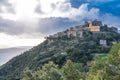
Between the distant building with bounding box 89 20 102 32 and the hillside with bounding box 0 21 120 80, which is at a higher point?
the distant building with bounding box 89 20 102 32

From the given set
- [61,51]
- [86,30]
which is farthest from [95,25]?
[61,51]

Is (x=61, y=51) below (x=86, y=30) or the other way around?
below

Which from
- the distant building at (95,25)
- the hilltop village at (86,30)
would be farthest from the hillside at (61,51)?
the distant building at (95,25)

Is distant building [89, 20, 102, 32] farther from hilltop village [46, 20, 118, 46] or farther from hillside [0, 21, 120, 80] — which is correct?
hillside [0, 21, 120, 80]

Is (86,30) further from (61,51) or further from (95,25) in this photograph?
(61,51)

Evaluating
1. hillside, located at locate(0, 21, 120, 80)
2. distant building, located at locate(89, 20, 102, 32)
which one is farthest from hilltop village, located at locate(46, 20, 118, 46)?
hillside, located at locate(0, 21, 120, 80)

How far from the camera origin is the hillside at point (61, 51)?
130 meters

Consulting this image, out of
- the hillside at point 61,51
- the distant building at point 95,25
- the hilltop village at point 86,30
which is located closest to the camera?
the hillside at point 61,51

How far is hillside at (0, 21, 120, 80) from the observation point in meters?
130

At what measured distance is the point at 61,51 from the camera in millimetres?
147750

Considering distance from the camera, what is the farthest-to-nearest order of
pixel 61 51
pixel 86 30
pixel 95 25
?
pixel 95 25, pixel 86 30, pixel 61 51

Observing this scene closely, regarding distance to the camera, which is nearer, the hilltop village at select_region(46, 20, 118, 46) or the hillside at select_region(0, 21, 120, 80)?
the hillside at select_region(0, 21, 120, 80)

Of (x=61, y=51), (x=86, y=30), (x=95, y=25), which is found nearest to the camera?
(x=61, y=51)

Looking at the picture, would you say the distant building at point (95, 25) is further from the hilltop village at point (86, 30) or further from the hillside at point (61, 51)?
the hillside at point (61, 51)
